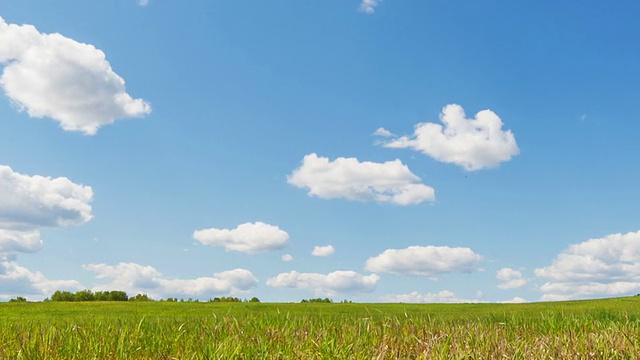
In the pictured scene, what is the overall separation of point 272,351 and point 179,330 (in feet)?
4.66

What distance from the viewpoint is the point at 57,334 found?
21.5 feet

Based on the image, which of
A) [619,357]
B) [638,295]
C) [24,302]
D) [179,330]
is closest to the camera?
[619,357]

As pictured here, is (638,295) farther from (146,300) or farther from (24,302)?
(24,302)

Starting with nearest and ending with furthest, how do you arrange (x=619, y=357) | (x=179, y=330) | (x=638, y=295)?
(x=619, y=357)
(x=179, y=330)
(x=638, y=295)

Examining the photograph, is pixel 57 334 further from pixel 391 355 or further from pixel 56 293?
pixel 56 293

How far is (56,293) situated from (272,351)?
86.8 ft

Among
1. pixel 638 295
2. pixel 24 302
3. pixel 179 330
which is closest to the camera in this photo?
pixel 179 330

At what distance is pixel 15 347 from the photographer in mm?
5742

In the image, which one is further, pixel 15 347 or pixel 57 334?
pixel 57 334

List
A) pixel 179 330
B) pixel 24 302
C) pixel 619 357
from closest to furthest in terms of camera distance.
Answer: pixel 619 357 → pixel 179 330 → pixel 24 302

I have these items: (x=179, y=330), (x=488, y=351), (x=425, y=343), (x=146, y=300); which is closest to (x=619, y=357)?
(x=488, y=351)

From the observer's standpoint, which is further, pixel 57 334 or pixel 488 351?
pixel 57 334

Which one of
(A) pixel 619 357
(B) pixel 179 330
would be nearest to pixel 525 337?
(A) pixel 619 357

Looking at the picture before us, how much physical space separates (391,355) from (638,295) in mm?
25729
